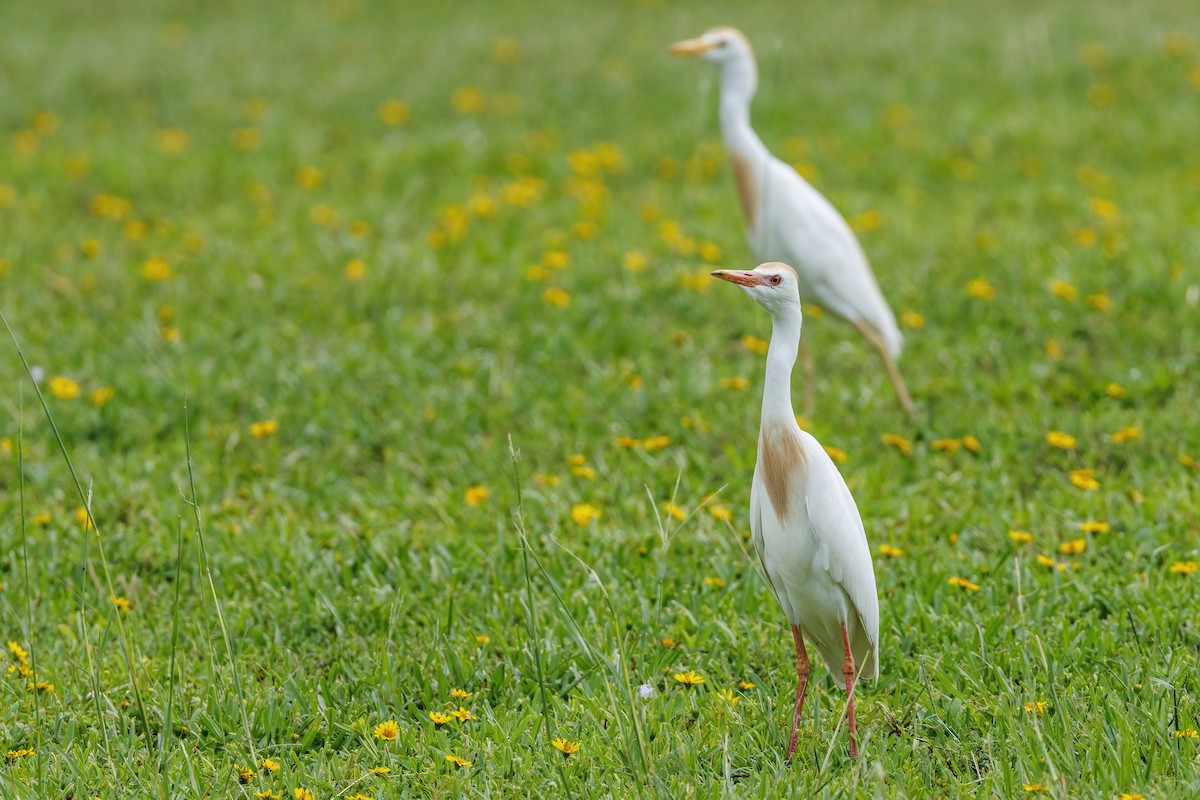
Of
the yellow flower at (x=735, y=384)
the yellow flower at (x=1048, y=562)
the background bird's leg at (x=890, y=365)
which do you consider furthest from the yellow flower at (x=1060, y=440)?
the yellow flower at (x=735, y=384)

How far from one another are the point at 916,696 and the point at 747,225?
237 centimetres

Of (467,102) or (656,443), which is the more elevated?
(467,102)

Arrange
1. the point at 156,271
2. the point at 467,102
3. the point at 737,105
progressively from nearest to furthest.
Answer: the point at 737,105 < the point at 156,271 < the point at 467,102

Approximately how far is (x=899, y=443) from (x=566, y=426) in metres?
1.12

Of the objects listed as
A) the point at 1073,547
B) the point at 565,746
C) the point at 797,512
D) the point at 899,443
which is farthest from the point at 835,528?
the point at 899,443

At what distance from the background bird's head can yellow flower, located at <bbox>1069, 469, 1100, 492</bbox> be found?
196cm

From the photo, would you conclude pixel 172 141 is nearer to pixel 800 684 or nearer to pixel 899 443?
pixel 899 443

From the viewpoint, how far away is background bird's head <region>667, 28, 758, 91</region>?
493 cm

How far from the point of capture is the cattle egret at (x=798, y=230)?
4.61 m

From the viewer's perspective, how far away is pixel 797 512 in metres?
2.66

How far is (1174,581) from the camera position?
3.34 meters

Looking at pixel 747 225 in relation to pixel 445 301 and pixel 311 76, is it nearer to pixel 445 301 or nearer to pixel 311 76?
pixel 445 301

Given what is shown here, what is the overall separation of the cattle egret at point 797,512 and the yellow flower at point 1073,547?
942 mm

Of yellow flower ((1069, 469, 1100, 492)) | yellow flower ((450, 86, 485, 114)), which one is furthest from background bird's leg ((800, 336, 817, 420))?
yellow flower ((450, 86, 485, 114))
